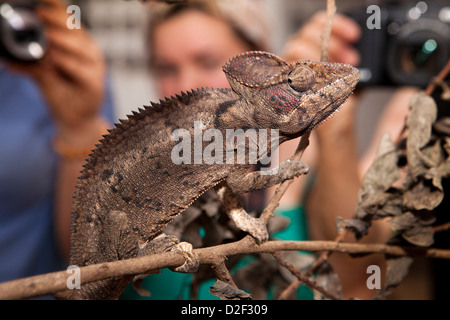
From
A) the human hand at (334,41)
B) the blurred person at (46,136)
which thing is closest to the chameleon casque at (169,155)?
the blurred person at (46,136)

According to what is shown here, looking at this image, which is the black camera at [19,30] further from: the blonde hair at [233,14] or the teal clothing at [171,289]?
the teal clothing at [171,289]

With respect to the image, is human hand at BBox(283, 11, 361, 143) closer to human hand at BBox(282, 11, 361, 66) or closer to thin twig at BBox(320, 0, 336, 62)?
human hand at BBox(282, 11, 361, 66)

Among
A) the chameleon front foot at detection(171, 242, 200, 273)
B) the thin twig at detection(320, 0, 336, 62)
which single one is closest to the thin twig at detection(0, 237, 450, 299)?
the chameleon front foot at detection(171, 242, 200, 273)

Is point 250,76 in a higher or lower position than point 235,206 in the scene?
higher
